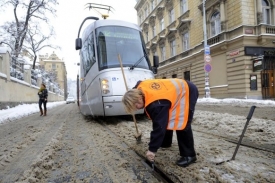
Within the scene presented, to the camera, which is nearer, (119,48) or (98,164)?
(98,164)

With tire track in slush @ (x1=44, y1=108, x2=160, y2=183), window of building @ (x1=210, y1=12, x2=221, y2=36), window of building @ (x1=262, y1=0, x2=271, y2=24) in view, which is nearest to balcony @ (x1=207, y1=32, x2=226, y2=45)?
window of building @ (x1=210, y1=12, x2=221, y2=36)

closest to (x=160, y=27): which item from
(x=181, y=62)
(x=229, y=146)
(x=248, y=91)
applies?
(x=181, y=62)

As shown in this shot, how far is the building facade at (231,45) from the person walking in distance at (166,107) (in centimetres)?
1448

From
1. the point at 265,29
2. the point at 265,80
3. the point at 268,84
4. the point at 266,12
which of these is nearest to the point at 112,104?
the point at 265,80

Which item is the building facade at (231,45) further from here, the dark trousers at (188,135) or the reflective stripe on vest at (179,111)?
the reflective stripe on vest at (179,111)

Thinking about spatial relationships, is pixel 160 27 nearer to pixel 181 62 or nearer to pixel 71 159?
pixel 181 62

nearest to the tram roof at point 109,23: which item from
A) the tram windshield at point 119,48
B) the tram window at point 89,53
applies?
the tram windshield at point 119,48

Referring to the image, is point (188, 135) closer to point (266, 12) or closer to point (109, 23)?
point (109, 23)

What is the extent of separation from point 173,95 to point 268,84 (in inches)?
727

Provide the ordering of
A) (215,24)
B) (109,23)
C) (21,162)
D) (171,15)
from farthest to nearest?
(171,15) → (215,24) → (109,23) → (21,162)

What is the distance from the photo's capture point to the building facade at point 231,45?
57.1ft

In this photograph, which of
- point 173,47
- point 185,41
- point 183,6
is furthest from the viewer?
point 173,47

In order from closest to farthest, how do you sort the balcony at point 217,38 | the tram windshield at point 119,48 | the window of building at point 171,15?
the tram windshield at point 119,48 < the balcony at point 217,38 < the window of building at point 171,15

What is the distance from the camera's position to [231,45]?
18.4 meters
